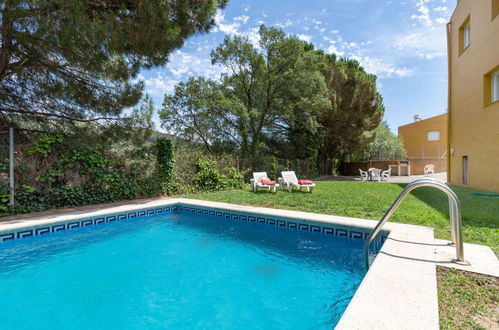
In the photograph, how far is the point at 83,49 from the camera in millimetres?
5609

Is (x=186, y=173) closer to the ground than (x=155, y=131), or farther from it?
closer to the ground

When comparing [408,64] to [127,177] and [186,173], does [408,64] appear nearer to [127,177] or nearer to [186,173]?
[186,173]

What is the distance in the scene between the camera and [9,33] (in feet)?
17.1

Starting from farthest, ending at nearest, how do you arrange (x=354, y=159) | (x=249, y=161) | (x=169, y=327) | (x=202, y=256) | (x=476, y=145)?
1. (x=354, y=159)
2. (x=249, y=161)
3. (x=476, y=145)
4. (x=202, y=256)
5. (x=169, y=327)

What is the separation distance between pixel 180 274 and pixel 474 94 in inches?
543

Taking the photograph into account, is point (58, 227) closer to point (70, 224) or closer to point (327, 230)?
point (70, 224)

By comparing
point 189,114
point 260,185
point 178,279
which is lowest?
point 178,279

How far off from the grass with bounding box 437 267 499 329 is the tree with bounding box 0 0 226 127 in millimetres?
7209

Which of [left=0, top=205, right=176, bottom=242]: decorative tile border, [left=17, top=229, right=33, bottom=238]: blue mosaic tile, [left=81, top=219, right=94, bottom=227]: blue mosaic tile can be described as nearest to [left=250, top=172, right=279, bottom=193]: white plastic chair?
[left=0, top=205, right=176, bottom=242]: decorative tile border

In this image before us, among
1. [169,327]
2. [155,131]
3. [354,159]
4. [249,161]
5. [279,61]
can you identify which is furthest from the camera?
[354,159]

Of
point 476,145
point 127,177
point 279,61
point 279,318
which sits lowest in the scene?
point 279,318

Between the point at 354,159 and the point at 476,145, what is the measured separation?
22241 millimetres

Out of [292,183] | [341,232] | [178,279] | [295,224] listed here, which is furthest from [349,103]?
[178,279]

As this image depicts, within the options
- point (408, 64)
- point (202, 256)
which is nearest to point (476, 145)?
point (408, 64)
